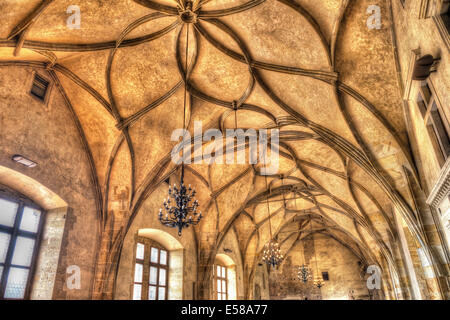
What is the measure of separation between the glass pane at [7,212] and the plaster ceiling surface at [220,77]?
2373 millimetres

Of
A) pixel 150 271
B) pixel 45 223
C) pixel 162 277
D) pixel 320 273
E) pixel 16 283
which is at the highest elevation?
pixel 320 273

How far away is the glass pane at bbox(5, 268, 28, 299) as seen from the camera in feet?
23.5

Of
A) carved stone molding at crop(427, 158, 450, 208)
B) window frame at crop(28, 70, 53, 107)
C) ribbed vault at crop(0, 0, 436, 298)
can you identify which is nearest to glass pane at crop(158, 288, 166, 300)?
ribbed vault at crop(0, 0, 436, 298)

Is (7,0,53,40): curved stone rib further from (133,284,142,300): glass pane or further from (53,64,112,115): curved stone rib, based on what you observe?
(133,284,142,300): glass pane

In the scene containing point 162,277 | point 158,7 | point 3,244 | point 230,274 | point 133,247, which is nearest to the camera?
point 3,244

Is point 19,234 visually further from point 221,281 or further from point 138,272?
point 221,281

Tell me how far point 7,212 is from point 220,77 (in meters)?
6.86

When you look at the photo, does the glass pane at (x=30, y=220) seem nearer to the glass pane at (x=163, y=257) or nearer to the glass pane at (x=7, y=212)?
the glass pane at (x=7, y=212)

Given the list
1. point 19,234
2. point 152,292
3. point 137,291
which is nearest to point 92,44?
point 19,234

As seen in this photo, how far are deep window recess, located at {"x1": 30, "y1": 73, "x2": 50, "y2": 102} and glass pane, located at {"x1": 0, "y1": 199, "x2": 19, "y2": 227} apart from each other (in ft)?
9.16

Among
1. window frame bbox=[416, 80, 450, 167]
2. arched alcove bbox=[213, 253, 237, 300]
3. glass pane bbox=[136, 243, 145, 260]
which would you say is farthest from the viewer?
arched alcove bbox=[213, 253, 237, 300]

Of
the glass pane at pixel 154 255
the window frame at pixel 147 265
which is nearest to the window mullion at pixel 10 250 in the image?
the window frame at pixel 147 265

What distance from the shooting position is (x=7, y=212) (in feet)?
25.0

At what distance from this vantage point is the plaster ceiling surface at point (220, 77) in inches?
280
